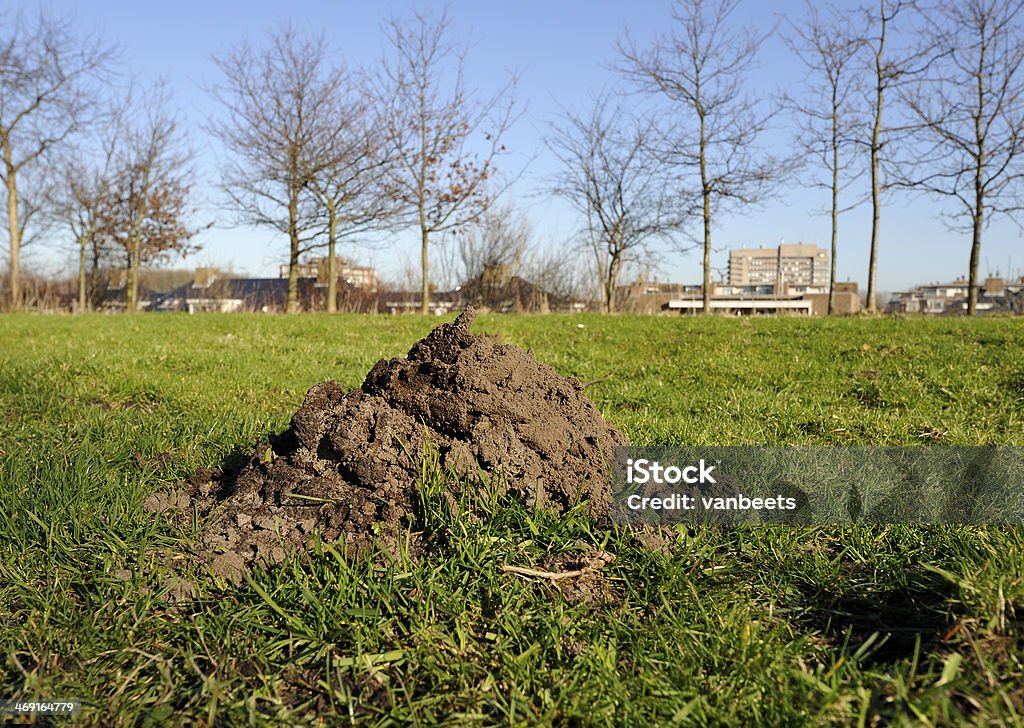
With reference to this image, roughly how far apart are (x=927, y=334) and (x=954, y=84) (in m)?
12.3

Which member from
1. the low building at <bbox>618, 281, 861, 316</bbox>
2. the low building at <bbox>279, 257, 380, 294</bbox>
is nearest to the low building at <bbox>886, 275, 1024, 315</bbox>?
the low building at <bbox>618, 281, 861, 316</bbox>

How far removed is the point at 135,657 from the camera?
196 cm

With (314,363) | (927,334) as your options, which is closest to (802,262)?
(927,334)

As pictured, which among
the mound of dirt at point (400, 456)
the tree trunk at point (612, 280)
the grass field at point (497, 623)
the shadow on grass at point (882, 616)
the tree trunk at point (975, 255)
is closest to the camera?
the grass field at point (497, 623)

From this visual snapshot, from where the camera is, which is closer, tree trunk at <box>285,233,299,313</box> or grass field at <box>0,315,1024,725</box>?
grass field at <box>0,315,1024,725</box>

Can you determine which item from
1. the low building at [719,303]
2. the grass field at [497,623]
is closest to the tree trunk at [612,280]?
the low building at [719,303]

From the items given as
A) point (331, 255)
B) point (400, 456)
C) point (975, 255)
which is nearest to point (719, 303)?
point (975, 255)

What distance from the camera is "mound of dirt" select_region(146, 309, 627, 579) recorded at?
2.42 meters

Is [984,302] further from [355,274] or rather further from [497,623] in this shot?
[497,623]

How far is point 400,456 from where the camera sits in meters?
2.59

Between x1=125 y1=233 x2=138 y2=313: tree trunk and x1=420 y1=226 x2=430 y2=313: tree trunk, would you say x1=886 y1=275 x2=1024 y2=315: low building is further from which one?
x1=125 y1=233 x2=138 y2=313: tree trunk

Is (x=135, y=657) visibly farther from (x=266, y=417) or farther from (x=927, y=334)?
(x=927, y=334)

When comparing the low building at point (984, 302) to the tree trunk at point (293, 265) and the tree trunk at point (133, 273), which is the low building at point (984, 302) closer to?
the tree trunk at point (293, 265)

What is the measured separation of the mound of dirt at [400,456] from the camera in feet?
7.93
